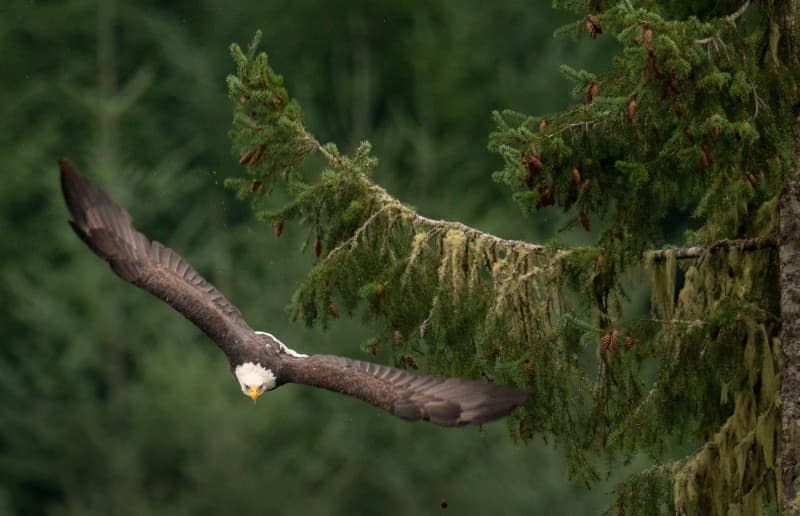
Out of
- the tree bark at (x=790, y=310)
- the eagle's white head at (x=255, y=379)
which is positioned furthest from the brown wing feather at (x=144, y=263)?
the tree bark at (x=790, y=310)

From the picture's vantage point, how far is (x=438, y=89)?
39344 mm

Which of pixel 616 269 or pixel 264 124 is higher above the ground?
pixel 264 124

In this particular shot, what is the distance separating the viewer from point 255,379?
32.3 ft

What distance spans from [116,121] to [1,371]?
4.73m

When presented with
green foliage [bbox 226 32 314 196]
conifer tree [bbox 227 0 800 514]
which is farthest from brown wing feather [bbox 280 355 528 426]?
green foliage [bbox 226 32 314 196]

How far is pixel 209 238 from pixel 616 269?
82.5 ft

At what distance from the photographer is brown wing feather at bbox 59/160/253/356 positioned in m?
10.2

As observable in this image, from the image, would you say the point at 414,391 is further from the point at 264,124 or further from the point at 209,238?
the point at 209,238

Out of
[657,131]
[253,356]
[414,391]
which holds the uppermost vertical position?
[657,131]

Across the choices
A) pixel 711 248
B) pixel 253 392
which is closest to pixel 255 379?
pixel 253 392

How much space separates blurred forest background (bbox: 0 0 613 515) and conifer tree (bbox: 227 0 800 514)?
18322 mm

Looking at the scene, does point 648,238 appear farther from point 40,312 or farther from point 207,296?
point 40,312

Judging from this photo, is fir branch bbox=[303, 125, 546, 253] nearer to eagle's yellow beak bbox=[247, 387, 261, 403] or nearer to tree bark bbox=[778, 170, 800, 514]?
eagle's yellow beak bbox=[247, 387, 261, 403]

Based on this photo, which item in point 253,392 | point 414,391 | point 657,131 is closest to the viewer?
point 657,131
